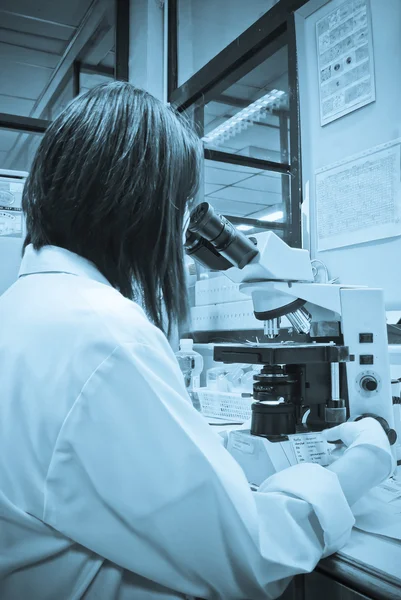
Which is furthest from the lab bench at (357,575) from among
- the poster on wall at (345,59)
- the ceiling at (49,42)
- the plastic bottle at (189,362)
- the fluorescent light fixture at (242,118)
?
the ceiling at (49,42)

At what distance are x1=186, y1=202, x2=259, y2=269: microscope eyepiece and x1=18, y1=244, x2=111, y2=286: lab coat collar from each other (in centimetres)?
31

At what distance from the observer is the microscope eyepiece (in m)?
0.98

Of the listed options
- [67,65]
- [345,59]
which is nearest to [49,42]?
[67,65]

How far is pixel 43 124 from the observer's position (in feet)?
9.11

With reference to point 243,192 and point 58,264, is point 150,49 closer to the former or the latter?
point 58,264

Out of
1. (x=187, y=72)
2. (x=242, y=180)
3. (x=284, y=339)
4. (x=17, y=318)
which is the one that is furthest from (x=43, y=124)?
(x=242, y=180)

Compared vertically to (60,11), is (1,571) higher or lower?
lower

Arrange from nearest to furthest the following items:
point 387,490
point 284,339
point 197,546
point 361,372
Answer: point 197,546, point 387,490, point 361,372, point 284,339

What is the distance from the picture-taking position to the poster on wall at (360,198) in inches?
60.3

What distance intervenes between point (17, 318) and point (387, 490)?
0.70 m

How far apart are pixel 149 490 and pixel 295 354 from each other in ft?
1.59

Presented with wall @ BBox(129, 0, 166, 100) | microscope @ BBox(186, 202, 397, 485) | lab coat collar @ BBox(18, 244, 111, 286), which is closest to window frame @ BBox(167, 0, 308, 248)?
wall @ BBox(129, 0, 166, 100)

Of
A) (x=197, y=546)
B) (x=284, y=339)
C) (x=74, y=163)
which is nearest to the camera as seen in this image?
(x=197, y=546)

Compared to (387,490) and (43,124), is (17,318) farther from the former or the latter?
(43,124)
